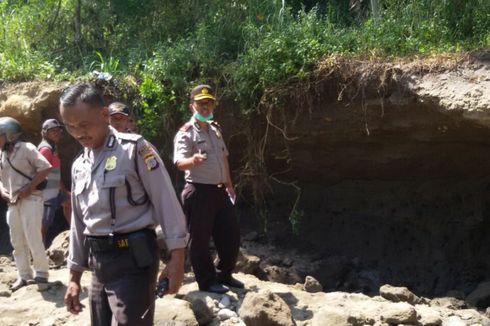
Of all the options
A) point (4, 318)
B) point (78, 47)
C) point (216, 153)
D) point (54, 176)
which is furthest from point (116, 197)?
point (78, 47)

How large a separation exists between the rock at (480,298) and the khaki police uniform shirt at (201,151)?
9.33ft

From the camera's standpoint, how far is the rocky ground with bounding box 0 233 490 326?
567 cm

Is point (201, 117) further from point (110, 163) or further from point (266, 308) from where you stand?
point (110, 163)

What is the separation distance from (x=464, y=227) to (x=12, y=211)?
16.0ft

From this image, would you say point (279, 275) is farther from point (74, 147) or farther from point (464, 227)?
point (74, 147)

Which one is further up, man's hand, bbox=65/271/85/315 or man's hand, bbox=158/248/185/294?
man's hand, bbox=158/248/185/294

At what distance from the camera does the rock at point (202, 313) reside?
584 cm

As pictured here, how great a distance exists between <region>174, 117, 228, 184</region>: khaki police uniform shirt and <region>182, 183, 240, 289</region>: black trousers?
0.07 meters

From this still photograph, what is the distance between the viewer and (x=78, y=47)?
11.1m

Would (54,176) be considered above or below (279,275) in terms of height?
above

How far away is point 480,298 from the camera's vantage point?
7.31 m

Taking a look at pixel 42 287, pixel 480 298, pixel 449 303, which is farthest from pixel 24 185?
pixel 480 298

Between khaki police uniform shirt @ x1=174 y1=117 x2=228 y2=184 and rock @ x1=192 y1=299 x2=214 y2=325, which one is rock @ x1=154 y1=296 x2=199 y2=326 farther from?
khaki police uniform shirt @ x1=174 y1=117 x2=228 y2=184

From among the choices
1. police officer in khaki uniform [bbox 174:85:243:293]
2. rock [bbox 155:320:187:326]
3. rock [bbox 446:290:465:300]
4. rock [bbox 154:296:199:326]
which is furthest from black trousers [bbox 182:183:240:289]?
rock [bbox 446:290:465:300]
